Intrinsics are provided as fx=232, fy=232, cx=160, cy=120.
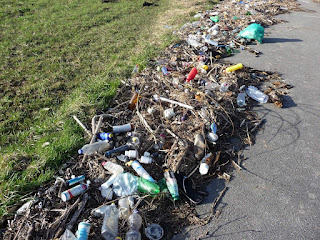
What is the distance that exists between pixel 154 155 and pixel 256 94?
245 centimetres

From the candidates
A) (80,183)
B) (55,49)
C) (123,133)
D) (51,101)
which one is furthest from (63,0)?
(80,183)

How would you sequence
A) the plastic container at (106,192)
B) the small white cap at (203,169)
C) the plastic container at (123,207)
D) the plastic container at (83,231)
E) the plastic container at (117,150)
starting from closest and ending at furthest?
the plastic container at (83,231), the plastic container at (123,207), the plastic container at (106,192), the small white cap at (203,169), the plastic container at (117,150)

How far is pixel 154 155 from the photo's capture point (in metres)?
3.06

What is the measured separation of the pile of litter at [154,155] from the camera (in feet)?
7.61

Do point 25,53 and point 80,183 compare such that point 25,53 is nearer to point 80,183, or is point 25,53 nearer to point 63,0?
point 80,183

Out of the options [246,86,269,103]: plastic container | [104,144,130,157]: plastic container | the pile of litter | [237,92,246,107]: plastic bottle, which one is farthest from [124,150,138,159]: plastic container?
[246,86,269,103]: plastic container

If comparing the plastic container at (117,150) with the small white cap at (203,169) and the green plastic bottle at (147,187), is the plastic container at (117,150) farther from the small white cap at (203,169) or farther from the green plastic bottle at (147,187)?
the small white cap at (203,169)

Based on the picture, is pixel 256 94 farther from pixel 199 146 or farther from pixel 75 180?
pixel 75 180

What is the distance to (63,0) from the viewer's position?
33.1 ft

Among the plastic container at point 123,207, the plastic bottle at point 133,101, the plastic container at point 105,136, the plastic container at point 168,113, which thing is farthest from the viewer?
the plastic bottle at point 133,101

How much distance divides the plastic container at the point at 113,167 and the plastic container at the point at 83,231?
0.68 metres

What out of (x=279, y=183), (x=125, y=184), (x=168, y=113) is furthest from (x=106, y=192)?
(x=279, y=183)

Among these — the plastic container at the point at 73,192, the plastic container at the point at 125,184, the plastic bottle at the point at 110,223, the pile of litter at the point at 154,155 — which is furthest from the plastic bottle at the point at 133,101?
the plastic bottle at the point at 110,223

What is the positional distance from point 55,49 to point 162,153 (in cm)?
465
